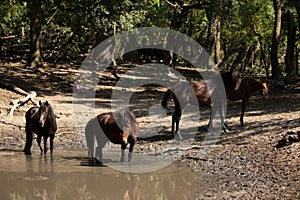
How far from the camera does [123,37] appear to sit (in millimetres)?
28781

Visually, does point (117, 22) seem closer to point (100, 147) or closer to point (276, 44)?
point (276, 44)

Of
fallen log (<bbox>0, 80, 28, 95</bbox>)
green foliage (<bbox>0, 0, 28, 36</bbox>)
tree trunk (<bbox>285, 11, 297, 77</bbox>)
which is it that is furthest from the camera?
tree trunk (<bbox>285, 11, 297, 77</bbox>)

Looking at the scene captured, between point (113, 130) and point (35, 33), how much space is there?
1556cm

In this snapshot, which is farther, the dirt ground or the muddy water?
the dirt ground

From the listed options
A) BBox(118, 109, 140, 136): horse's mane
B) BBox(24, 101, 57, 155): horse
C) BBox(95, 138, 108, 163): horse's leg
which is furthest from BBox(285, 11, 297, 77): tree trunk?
BBox(24, 101, 57, 155): horse

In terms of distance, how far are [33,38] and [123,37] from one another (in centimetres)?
557

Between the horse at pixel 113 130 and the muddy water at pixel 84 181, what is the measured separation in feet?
1.68

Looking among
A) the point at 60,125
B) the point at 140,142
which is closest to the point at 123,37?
the point at 60,125

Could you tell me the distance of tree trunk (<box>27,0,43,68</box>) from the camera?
974 inches

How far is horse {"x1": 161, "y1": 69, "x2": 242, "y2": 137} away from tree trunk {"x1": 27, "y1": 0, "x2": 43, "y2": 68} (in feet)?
40.6

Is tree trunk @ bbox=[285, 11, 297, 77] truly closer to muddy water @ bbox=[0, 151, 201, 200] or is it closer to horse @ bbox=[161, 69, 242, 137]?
horse @ bbox=[161, 69, 242, 137]

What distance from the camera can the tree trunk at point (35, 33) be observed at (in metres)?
24.8

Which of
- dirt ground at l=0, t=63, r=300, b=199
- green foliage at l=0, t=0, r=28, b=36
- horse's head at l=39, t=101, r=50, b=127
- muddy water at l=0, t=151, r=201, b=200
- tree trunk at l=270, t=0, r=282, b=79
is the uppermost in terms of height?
green foliage at l=0, t=0, r=28, b=36

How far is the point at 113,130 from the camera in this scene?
1101 centimetres
